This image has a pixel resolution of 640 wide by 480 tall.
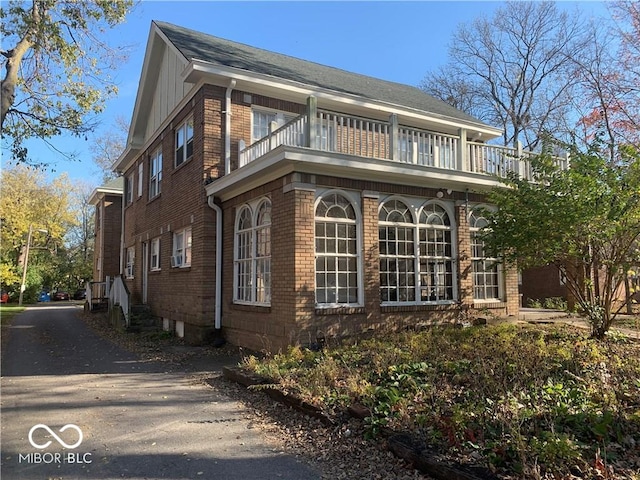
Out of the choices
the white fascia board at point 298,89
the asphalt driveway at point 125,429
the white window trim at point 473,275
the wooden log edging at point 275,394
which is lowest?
the asphalt driveway at point 125,429

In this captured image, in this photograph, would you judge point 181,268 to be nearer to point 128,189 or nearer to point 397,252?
point 397,252

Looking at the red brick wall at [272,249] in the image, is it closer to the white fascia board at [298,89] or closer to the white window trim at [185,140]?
the white window trim at [185,140]

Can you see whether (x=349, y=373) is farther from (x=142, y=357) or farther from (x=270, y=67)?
(x=270, y=67)

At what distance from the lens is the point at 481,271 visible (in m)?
12.1

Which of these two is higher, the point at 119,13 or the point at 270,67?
the point at 119,13

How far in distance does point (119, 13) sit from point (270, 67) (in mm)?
4135

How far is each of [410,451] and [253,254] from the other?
22.9ft

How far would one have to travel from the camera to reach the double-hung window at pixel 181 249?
13.7 metres

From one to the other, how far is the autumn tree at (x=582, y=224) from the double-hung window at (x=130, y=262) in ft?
49.6

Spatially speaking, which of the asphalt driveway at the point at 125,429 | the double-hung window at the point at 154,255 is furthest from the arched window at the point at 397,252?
the double-hung window at the point at 154,255

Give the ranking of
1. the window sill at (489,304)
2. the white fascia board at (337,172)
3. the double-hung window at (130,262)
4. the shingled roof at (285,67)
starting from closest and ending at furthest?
the white fascia board at (337,172), the window sill at (489,304), the shingled roof at (285,67), the double-hung window at (130,262)

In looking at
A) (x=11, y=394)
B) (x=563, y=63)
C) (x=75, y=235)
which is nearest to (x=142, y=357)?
(x=11, y=394)

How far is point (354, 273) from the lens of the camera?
992 cm

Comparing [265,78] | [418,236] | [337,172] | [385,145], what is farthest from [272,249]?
[265,78]
